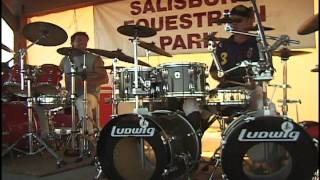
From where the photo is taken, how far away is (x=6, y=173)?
487 centimetres

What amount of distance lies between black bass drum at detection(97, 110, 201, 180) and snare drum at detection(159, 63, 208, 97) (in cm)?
22

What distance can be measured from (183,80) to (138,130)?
2.32 ft

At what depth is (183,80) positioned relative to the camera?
166 inches

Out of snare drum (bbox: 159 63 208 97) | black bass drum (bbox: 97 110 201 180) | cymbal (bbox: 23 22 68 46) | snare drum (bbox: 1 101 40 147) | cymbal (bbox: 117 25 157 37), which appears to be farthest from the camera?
snare drum (bbox: 1 101 40 147)

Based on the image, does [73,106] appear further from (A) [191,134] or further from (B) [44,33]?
(A) [191,134]

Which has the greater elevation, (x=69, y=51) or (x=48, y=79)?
(x=69, y=51)

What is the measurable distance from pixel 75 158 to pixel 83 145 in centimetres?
18

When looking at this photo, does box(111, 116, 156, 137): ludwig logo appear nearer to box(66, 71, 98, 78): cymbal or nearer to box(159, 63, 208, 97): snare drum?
box(159, 63, 208, 97): snare drum

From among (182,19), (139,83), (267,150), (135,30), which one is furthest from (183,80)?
(182,19)

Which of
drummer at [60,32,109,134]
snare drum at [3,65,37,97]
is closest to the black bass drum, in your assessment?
snare drum at [3,65,37,97]

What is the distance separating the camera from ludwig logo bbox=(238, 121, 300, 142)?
3343 millimetres

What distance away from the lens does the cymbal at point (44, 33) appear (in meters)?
5.11

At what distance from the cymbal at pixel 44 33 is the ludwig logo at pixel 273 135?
8.64 ft

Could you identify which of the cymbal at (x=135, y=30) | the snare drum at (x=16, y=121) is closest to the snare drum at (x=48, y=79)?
the snare drum at (x=16, y=121)
